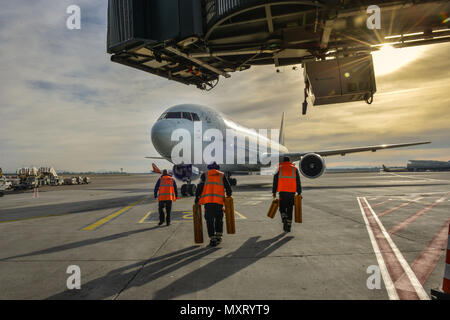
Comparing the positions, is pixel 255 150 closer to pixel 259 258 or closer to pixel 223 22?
pixel 223 22

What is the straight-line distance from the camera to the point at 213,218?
17.8ft

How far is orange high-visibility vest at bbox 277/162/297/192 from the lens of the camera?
660 cm

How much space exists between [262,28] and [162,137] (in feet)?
25.2

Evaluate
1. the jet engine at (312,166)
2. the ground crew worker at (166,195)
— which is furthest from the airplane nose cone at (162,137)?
the jet engine at (312,166)

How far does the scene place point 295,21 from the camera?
296 inches

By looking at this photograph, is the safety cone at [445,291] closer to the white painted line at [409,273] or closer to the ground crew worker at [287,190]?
the white painted line at [409,273]

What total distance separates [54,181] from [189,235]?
37677 mm

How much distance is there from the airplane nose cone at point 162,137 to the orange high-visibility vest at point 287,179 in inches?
313

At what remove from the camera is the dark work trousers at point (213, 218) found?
5348 millimetres

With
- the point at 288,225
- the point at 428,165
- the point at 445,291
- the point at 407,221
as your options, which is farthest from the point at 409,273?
the point at 428,165

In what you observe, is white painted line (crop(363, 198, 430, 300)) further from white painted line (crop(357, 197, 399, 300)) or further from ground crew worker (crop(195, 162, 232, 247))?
ground crew worker (crop(195, 162, 232, 247))

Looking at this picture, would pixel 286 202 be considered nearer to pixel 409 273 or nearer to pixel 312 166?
pixel 409 273
